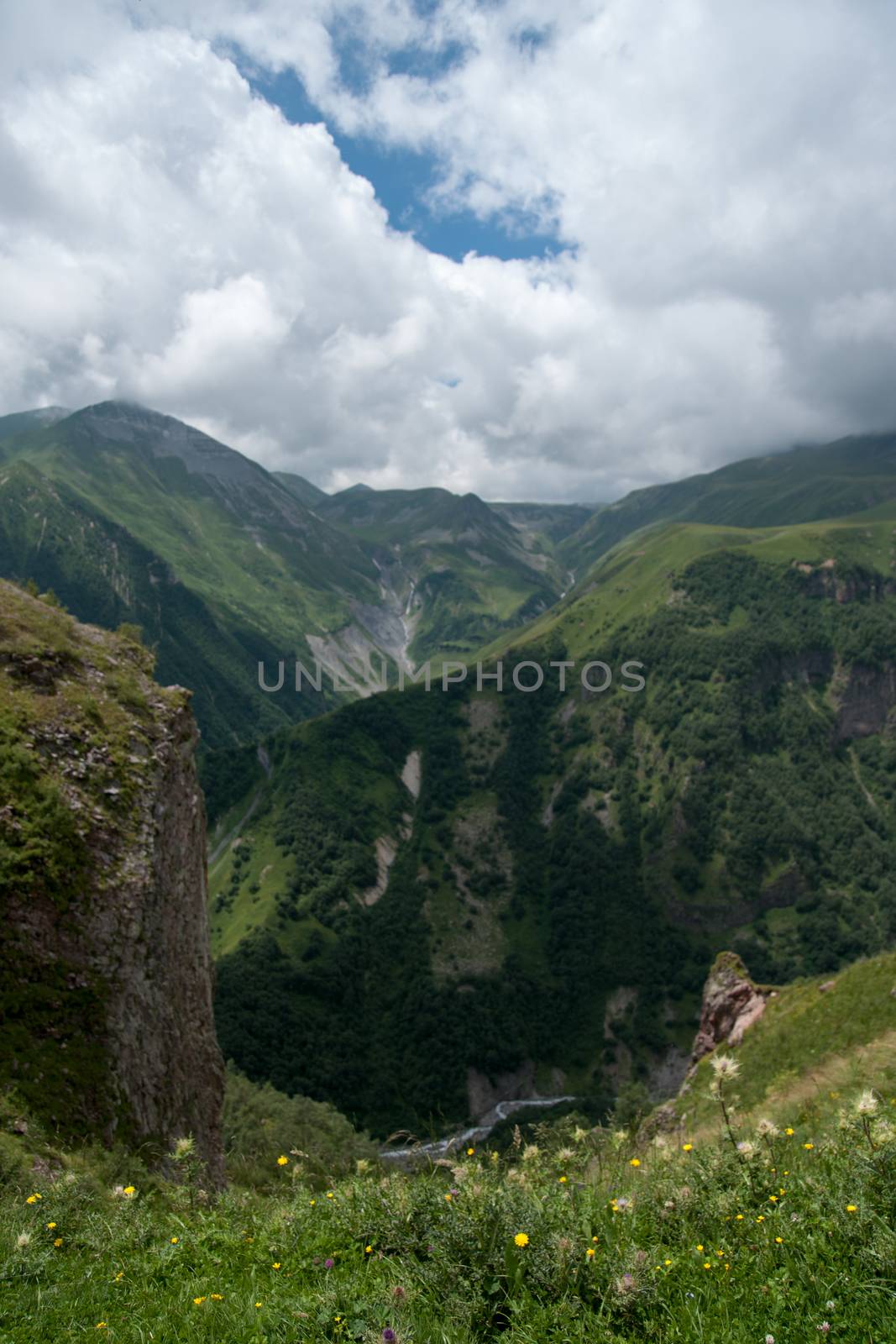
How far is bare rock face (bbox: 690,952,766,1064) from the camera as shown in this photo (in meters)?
46.4

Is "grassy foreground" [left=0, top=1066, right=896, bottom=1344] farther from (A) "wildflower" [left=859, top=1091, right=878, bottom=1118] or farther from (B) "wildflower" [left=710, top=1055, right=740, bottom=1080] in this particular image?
(B) "wildflower" [left=710, top=1055, right=740, bottom=1080]

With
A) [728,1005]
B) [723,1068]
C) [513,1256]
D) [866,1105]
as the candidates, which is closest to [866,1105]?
[866,1105]

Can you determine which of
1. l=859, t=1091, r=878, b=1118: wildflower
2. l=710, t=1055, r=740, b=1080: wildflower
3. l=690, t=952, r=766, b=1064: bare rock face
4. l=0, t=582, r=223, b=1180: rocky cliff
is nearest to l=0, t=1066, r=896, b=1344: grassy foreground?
l=859, t=1091, r=878, b=1118: wildflower

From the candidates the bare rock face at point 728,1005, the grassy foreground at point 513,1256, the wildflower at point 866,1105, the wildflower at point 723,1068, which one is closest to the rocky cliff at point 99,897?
the grassy foreground at point 513,1256

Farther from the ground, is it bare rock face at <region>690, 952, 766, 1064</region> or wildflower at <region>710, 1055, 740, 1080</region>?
wildflower at <region>710, 1055, 740, 1080</region>

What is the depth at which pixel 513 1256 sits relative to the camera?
668 centimetres

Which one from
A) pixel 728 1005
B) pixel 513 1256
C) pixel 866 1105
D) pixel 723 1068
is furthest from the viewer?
pixel 728 1005

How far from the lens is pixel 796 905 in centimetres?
19412

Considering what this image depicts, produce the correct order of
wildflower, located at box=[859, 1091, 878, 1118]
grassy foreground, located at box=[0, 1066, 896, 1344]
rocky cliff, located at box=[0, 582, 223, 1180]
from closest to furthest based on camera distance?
grassy foreground, located at box=[0, 1066, 896, 1344], wildflower, located at box=[859, 1091, 878, 1118], rocky cliff, located at box=[0, 582, 223, 1180]

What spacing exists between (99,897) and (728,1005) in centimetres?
4602

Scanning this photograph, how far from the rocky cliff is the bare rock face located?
34.0 metres

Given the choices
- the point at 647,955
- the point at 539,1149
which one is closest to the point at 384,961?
the point at 647,955

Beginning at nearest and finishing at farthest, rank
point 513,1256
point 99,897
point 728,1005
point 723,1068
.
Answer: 1. point 513,1256
2. point 723,1068
3. point 99,897
4. point 728,1005

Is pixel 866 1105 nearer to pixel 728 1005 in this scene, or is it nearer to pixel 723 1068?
pixel 723 1068
